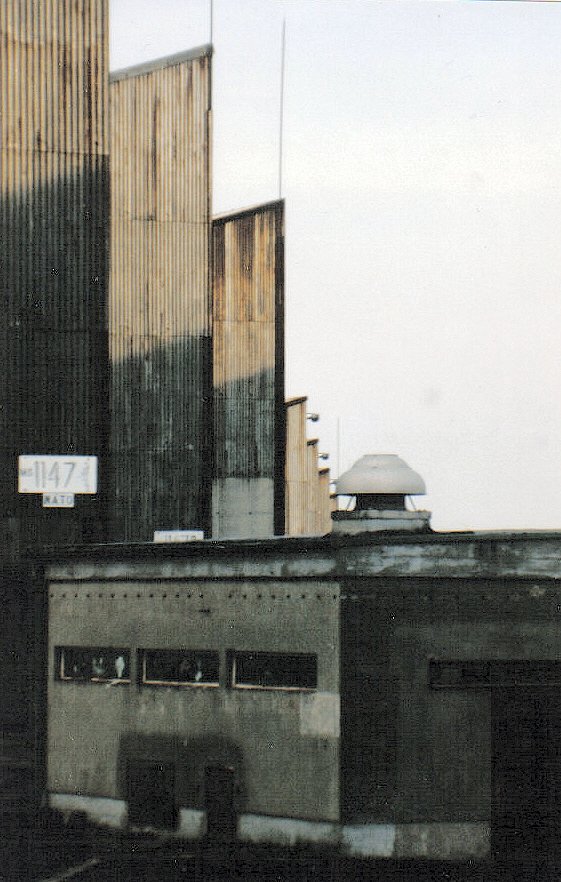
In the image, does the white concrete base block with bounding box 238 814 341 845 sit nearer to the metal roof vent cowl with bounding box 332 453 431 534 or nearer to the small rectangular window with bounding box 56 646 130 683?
the small rectangular window with bounding box 56 646 130 683

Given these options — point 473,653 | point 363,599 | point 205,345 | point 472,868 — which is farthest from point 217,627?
point 205,345

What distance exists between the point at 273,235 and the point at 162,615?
20051mm

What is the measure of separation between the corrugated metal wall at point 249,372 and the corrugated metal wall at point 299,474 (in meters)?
5.37

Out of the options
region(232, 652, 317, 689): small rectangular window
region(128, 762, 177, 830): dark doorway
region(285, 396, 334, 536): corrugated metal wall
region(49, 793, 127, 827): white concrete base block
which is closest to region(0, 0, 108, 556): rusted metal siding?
region(49, 793, 127, 827): white concrete base block

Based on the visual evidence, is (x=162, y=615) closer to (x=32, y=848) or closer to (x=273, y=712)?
(x=273, y=712)

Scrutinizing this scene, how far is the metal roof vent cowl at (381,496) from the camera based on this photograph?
1716 centimetres

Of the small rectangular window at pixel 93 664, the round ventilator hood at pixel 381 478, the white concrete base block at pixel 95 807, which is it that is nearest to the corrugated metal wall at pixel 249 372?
the small rectangular window at pixel 93 664

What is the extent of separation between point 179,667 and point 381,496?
169 inches

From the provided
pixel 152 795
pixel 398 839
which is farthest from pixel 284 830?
pixel 152 795

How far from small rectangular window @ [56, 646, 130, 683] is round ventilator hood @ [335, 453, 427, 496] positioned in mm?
4739

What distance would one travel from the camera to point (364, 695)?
1622cm

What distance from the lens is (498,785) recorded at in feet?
52.4

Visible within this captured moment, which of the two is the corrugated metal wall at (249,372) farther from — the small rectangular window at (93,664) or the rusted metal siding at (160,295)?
the small rectangular window at (93,664)

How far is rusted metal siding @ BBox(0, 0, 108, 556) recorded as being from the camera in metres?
28.7
